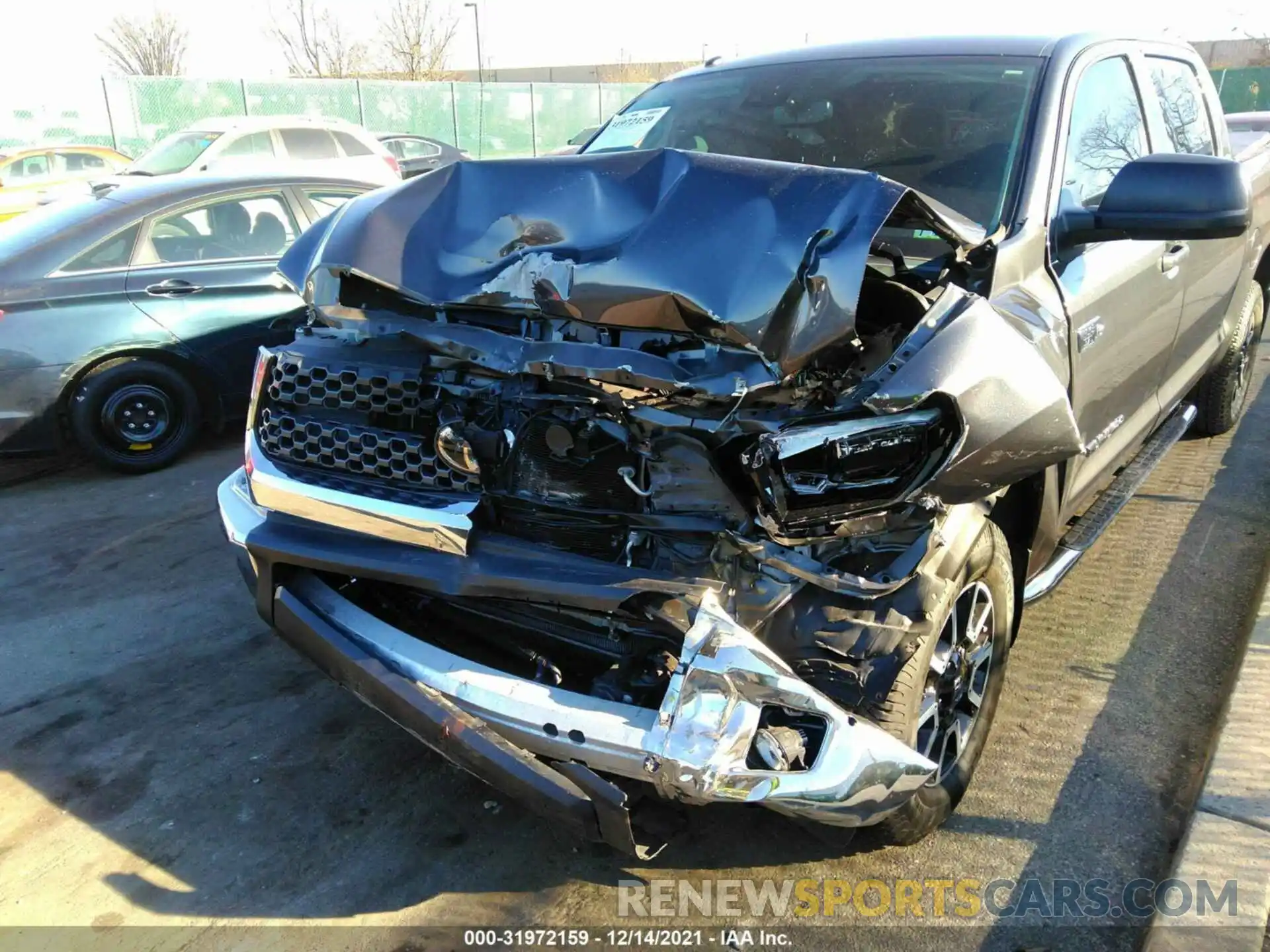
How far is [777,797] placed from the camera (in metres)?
1.94

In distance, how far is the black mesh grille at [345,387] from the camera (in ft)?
7.97

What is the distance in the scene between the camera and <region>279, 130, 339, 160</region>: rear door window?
1260cm

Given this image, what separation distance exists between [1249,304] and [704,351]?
191 inches

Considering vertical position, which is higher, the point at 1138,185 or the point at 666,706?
the point at 1138,185

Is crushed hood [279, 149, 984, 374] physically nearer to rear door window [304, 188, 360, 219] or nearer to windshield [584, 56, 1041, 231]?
windshield [584, 56, 1041, 231]

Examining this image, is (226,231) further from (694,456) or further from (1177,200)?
(1177,200)

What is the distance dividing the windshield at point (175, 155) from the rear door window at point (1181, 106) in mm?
11262

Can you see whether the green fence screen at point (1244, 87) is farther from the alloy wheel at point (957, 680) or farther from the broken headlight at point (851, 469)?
the broken headlight at point (851, 469)

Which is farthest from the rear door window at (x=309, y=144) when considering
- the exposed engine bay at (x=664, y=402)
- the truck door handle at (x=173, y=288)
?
the exposed engine bay at (x=664, y=402)

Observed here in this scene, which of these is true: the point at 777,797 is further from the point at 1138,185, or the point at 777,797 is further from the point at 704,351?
the point at 1138,185

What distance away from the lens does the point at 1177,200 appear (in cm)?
262

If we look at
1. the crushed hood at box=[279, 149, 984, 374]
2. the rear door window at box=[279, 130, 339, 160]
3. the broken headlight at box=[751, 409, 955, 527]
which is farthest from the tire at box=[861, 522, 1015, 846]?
the rear door window at box=[279, 130, 339, 160]

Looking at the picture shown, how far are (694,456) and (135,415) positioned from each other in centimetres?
477

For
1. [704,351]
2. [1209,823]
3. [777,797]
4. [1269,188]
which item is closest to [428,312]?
[704,351]
